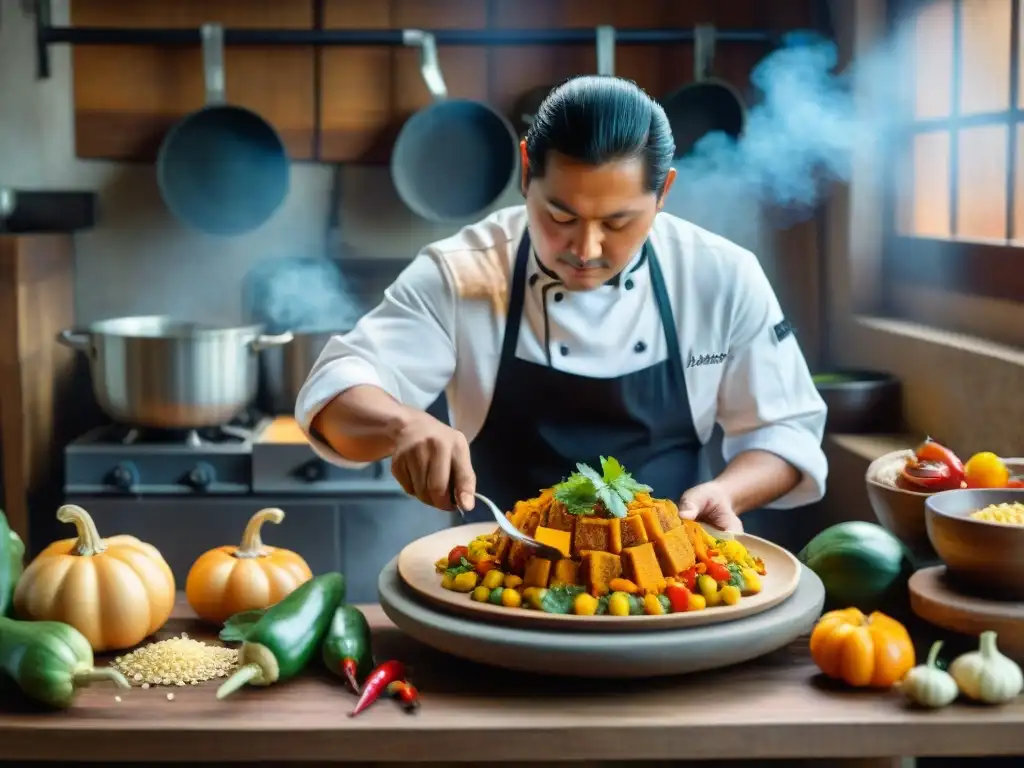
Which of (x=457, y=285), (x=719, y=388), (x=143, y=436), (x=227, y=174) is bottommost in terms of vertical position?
(x=143, y=436)

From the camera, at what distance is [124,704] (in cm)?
139

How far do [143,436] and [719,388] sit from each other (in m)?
1.87

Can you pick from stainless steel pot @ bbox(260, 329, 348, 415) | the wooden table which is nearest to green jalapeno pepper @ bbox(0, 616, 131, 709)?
the wooden table

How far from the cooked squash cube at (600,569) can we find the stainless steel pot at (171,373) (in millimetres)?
1988

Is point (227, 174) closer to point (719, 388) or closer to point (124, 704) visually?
point (719, 388)

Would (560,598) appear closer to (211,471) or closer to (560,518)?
(560,518)

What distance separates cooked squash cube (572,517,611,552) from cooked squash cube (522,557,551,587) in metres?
0.05

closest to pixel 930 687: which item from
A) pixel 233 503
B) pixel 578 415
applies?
pixel 578 415

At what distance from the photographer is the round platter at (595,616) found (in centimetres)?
139

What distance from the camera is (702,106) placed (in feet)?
12.3

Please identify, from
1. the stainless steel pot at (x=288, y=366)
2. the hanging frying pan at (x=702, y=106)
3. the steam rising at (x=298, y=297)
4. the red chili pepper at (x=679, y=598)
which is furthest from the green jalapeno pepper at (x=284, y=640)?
the hanging frying pan at (x=702, y=106)

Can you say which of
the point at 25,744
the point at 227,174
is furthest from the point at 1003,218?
the point at 25,744

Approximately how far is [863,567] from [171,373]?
2.20 metres

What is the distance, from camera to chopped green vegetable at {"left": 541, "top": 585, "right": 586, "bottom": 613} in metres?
1.43
